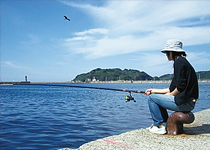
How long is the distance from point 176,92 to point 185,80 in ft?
1.30

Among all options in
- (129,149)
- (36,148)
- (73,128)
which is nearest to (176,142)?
(129,149)

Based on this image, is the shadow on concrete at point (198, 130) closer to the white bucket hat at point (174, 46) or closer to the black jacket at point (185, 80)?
the black jacket at point (185, 80)

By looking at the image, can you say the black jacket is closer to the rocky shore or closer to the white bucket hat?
the white bucket hat

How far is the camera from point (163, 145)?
4.26 m

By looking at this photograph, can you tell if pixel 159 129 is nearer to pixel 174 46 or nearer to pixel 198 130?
pixel 198 130

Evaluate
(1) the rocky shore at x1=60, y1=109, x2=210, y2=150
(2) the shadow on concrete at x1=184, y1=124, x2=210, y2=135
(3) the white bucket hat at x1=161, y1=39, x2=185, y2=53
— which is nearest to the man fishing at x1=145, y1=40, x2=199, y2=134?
(3) the white bucket hat at x1=161, y1=39, x2=185, y2=53

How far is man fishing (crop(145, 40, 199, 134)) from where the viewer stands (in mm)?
4422

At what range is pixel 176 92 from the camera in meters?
4.69

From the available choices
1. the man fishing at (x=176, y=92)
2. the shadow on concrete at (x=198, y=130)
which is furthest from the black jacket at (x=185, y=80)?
the shadow on concrete at (x=198, y=130)

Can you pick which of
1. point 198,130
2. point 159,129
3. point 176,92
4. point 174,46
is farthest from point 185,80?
point 198,130

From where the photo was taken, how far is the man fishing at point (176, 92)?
4422mm

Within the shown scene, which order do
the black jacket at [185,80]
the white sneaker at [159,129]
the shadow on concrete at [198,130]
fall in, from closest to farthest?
the black jacket at [185,80] → the white sneaker at [159,129] → the shadow on concrete at [198,130]

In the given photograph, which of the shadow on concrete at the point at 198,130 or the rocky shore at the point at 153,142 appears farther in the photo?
the shadow on concrete at the point at 198,130

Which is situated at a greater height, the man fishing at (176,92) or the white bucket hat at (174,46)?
the white bucket hat at (174,46)
